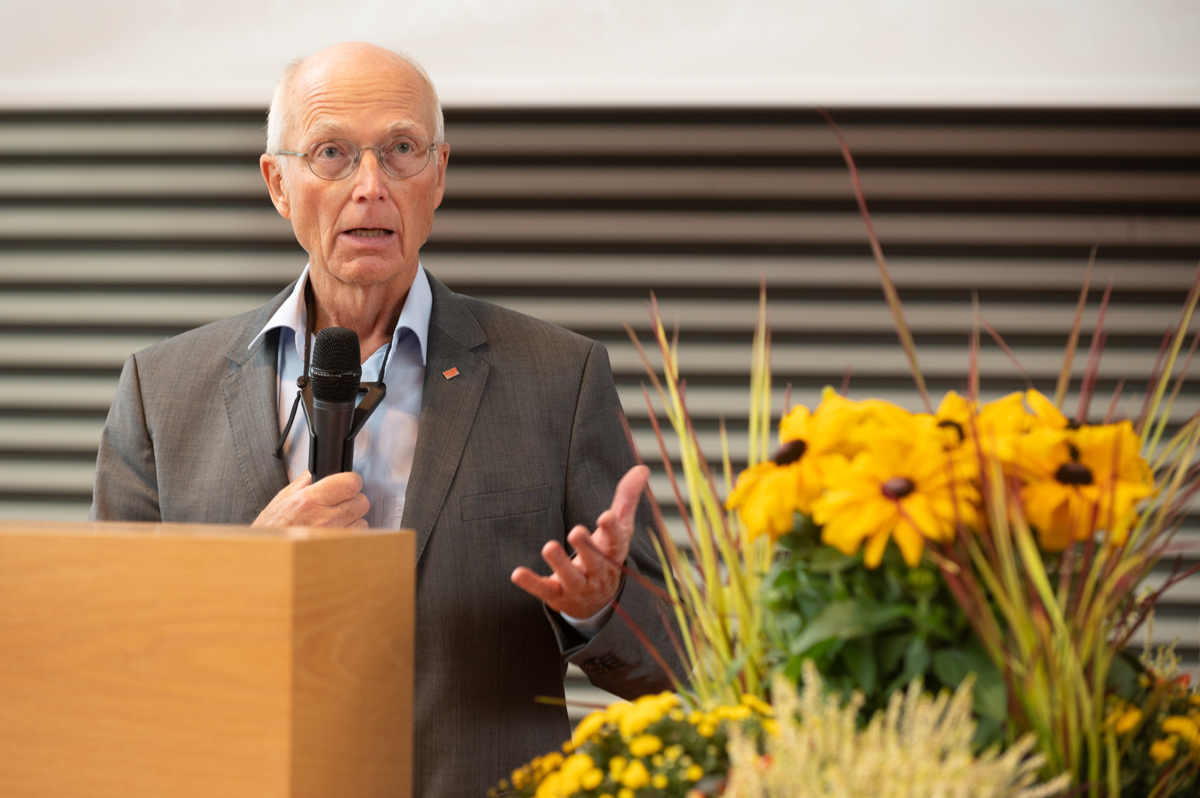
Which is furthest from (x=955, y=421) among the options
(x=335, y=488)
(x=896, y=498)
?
(x=335, y=488)

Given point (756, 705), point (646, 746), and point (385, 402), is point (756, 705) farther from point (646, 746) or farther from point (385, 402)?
point (385, 402)

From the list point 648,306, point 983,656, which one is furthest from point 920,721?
point 648,306

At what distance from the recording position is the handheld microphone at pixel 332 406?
1495 millimetres

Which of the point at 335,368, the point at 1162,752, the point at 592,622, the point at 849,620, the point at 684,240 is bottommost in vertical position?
the point at 1162,752

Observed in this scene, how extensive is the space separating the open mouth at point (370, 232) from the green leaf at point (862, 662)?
1434mm

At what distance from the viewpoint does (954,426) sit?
833mm

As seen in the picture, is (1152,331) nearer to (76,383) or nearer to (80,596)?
(80,596)

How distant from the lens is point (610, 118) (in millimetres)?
3762

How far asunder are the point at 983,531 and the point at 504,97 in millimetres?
3027

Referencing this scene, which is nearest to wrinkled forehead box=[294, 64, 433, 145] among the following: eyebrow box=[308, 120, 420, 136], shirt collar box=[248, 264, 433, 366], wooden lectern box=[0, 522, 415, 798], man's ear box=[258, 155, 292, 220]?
eyebrow box=[308, 120, 420, 136]

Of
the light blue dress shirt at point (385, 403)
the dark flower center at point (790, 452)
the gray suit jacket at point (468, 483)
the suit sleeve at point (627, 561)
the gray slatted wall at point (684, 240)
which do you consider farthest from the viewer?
the gray slatted wall at point (684, 240)

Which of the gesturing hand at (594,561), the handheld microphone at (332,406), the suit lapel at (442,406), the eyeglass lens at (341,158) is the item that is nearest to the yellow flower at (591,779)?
the gesturing hand at (594,561)

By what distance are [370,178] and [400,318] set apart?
0.93 feet

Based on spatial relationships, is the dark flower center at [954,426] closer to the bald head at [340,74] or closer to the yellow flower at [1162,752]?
the yellow flower at [1162,752]
